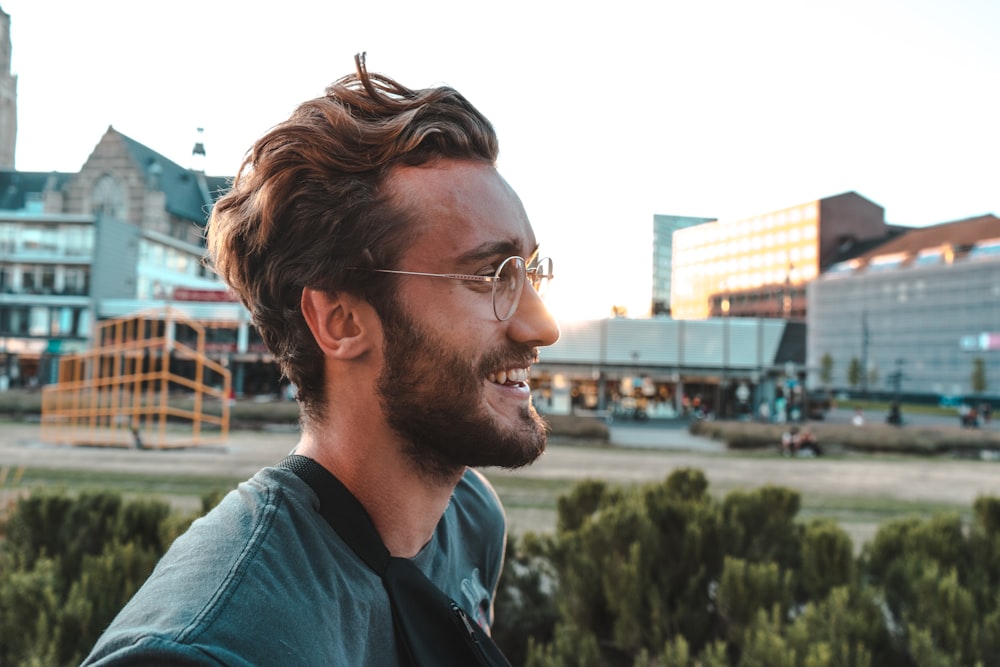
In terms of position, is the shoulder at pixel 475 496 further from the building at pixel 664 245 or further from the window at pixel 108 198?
the window at pixel 108 198

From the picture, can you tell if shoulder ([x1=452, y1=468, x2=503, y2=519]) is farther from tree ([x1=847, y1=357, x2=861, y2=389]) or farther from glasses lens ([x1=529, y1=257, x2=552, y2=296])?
tree ([x1=847, y1=357, x2=861, y2=389])

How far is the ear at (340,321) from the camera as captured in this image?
1499 millimetres

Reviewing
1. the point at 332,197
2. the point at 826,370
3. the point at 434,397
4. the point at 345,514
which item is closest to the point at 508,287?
the point at 434,397

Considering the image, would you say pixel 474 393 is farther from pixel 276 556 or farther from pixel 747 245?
pixel 747 245

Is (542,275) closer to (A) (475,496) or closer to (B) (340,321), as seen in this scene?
(B) (340,321)

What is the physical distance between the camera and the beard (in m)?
1.47

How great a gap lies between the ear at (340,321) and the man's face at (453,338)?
45 mm

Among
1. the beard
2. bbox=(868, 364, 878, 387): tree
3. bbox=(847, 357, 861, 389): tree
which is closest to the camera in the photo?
the beard

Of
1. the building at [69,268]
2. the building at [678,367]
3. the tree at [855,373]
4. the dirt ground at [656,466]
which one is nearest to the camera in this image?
the dirt ground at [656,466]

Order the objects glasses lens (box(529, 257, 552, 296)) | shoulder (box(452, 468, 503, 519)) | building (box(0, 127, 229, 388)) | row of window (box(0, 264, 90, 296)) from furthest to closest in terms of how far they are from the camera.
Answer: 1. row of window (box(0, 264, 90, 296))
2. building (box(0, 127, 229, 388))
3. shoulder (box(452, 468, 503, 519))
4. glasses lens (box(529, 257, 552, 296))

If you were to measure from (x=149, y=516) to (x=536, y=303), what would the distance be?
4.47 metres

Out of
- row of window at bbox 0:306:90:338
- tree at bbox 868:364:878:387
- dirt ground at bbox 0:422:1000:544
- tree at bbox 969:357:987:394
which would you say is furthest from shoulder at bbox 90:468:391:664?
tree at bbox 868:364:878:387

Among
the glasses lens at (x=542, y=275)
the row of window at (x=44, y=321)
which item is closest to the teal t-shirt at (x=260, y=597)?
the glasses lens at (x=542, y=275)

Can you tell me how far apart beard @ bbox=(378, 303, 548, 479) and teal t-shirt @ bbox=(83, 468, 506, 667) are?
24cm
